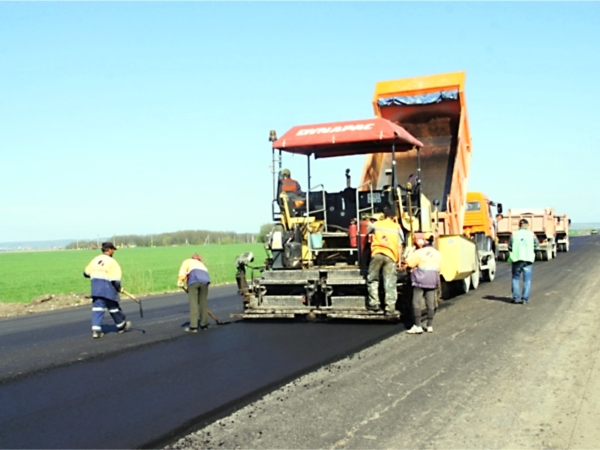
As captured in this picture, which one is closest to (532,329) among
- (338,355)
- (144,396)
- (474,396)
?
(338,355)

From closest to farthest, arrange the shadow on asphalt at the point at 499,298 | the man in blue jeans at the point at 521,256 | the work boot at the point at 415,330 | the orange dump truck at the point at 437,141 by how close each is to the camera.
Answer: the work boot at the point at 415,330 < the man in blue jeans at the point at 521,256 < the shadow on asphalt at the point at 499,298 < the orange dump truck at the point at 437,141

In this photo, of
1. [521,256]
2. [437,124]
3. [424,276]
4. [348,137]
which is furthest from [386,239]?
[437,124]

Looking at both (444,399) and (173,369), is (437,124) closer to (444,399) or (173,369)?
(173,369)

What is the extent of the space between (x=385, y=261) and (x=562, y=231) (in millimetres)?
25478

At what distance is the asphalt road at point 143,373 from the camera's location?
5082 millimetres

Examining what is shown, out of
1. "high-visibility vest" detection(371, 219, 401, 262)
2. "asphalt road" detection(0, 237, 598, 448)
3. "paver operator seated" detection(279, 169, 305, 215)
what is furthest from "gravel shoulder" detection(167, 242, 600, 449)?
"paver operator seated" detection(279, 169, 305, 215)

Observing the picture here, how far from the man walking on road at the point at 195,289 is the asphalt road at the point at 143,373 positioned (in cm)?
26

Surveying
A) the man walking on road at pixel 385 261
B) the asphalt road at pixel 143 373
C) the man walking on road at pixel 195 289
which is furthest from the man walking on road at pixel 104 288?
the man walking on road at pixel 385 261

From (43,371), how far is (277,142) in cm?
495

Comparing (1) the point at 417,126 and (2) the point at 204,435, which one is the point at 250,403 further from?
(1) the point at 417,126

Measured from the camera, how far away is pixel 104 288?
384 inches

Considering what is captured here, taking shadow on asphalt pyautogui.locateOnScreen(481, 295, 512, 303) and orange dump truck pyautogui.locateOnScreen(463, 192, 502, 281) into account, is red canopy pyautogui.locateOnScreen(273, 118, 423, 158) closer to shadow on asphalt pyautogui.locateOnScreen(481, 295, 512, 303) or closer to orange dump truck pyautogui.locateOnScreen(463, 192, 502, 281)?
shadow on asphalt pyautogui.locateOnScreen(481, 295, 512, 303)

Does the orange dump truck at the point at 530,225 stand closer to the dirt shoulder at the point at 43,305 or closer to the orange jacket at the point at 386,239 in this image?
the dirt shoulder at the point at 43,305

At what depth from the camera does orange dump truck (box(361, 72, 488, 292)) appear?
1259cm
